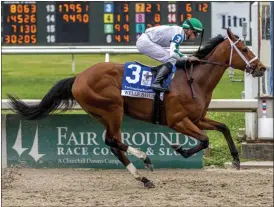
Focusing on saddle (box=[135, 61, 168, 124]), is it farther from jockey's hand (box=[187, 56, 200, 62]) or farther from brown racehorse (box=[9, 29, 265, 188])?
jockey's hand (box=[187, 56, 200, 62])

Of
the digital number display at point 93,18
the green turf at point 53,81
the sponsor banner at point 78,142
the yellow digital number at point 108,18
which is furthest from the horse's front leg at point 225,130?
the yellow digital number at point 108,18

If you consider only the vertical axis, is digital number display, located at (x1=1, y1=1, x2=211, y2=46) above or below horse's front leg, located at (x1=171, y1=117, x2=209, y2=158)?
above

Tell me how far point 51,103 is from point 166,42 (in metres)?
1.26

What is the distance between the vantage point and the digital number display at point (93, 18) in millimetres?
12508

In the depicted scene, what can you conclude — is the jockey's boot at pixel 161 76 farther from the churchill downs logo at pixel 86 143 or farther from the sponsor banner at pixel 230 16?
the sponsor banner at pixel 230 16

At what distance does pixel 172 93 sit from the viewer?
7.11 meters

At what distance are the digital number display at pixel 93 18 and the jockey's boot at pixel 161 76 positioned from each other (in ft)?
18.0

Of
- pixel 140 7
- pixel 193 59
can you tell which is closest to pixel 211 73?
pixel 193 59

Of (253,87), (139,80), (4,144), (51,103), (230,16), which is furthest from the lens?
(230,16)

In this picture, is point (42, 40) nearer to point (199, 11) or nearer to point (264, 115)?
point (199, 11)

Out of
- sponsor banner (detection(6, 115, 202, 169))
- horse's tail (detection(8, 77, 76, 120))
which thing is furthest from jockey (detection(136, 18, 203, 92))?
sponsor banner (detection(6, 115, 202, 169))

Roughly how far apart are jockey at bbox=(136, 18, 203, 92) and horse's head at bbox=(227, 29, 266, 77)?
34 centimetres

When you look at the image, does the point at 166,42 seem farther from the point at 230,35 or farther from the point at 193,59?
the point at 230,35

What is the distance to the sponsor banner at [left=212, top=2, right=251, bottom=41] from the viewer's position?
14.3 meters
